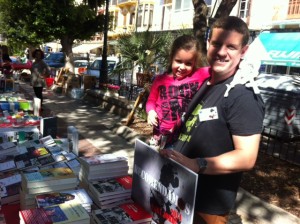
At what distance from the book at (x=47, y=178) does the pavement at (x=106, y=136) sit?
80.5 inches

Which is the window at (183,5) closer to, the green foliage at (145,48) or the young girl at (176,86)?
the green foliage at (145,48)

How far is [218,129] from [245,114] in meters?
0.17

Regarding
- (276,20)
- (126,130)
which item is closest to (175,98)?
(126,130)

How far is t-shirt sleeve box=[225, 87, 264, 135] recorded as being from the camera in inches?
56.2

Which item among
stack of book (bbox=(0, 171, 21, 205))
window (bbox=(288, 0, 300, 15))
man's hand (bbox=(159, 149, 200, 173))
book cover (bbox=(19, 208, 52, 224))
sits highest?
window (bbox=(288, 0, 300, 15))

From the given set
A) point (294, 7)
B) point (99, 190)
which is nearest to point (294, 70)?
point (294, 7)

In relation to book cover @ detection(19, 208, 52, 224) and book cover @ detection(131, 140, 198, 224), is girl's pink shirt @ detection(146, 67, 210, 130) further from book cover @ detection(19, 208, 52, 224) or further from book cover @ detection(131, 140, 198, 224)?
book cover @ detection(19, 208, 52, 224)

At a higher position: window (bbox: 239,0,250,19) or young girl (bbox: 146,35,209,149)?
window (bbox: 239,0,250,19)

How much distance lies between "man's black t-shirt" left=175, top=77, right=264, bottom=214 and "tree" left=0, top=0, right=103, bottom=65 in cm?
1376

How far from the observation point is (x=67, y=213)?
6.25ft

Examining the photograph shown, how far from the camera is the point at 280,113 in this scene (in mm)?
7805

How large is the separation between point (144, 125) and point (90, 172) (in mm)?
5524

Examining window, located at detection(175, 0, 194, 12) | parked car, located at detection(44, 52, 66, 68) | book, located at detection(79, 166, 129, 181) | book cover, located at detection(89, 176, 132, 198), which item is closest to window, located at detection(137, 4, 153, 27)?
window, located at detection(175, 0, 194, 12)

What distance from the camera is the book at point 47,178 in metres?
2.25
